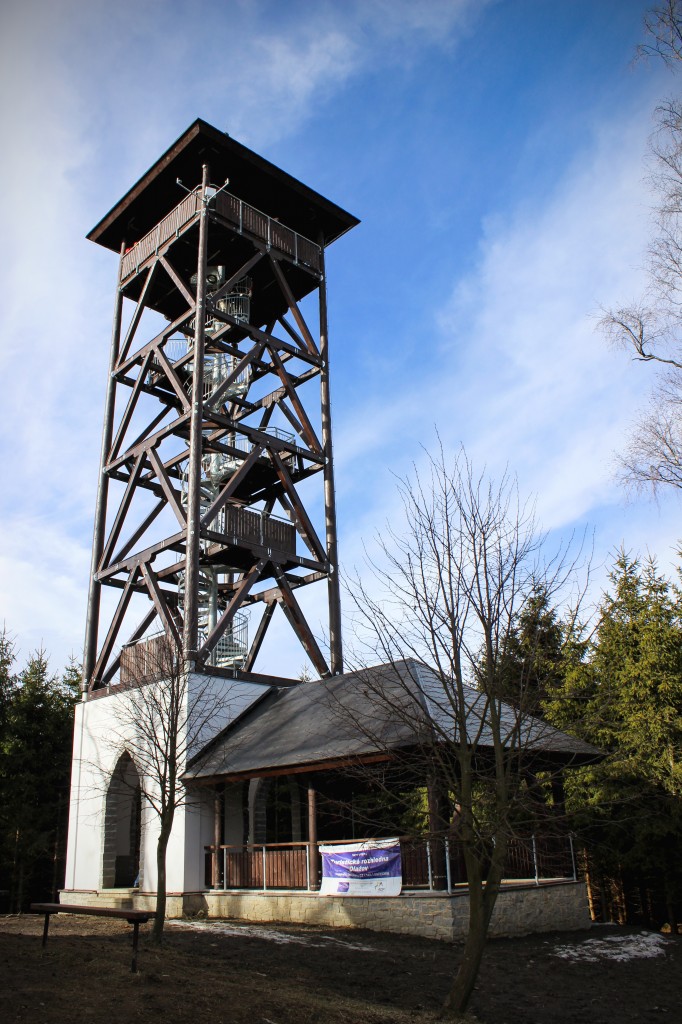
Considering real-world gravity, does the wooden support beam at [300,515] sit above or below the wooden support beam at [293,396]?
below

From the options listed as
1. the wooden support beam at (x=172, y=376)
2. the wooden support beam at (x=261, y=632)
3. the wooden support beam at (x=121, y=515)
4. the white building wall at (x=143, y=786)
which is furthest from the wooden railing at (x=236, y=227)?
the white building wall at (x=143, y=786)

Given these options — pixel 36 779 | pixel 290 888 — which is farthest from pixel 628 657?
pixel 36 779

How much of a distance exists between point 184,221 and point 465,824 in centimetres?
2038

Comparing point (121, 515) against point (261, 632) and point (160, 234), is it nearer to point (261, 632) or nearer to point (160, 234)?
point (261, 632)

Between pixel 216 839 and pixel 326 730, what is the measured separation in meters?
4.09

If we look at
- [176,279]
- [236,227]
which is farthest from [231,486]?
[236,227]

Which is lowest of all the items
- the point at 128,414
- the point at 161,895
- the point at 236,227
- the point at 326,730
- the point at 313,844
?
the point at 161,895

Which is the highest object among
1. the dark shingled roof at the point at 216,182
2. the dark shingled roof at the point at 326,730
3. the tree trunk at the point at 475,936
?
the dark shingled roof at the point at 216,182

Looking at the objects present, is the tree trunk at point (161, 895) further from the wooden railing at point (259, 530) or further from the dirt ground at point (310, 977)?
the wooden railing at point (259, 530)

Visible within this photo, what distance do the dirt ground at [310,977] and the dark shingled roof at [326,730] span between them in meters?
2.94

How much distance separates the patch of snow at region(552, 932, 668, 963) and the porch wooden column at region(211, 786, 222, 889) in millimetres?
7390

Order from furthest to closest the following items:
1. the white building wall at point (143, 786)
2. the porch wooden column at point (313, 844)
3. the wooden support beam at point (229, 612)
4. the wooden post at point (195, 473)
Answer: the wooden support beam at point (229, 612), the wooden post at point (195, 473), the white building wall at point (143, 786), the porch wooden column at point (313, 844)

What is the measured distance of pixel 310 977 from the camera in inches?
410

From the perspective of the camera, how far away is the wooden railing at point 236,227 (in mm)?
24406
